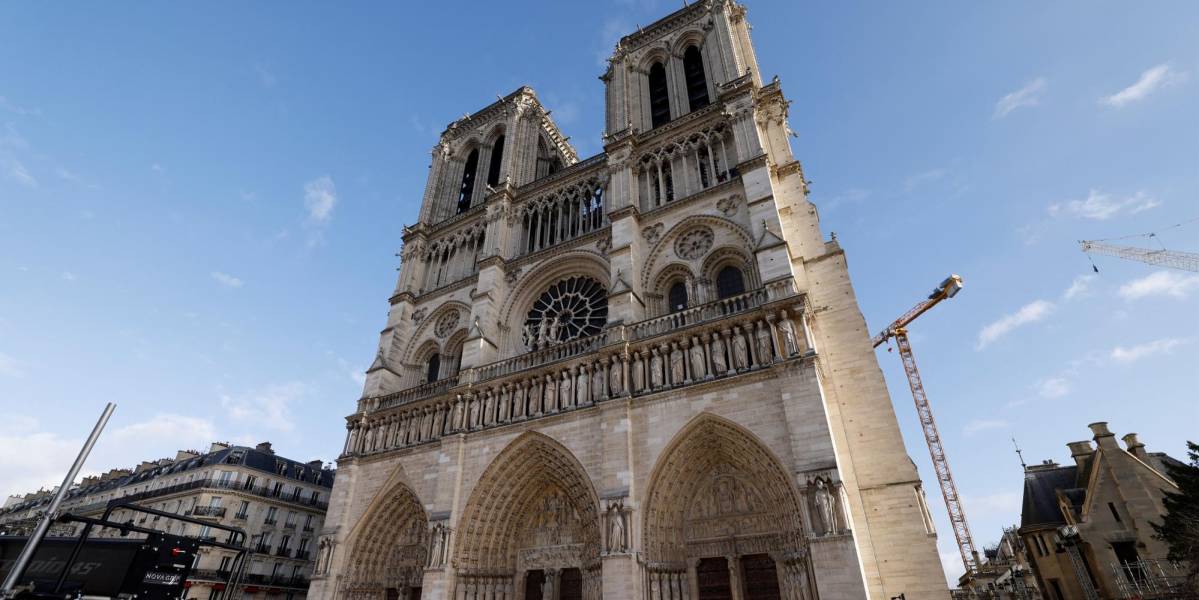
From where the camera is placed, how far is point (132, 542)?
621cm

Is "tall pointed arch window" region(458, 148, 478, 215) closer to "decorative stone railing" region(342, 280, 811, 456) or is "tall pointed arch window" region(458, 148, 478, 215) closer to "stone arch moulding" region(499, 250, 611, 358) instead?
"stone arch moulding" region(499, 250, 611, 358)

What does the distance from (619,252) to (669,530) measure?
7.18 meters

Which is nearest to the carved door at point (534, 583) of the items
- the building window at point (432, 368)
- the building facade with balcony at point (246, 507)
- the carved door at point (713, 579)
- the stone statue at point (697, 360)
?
the carved door at point (713, 579)

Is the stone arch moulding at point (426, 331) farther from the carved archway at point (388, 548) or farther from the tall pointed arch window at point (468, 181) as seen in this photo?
the tall pointed arch window at point (468, 181)

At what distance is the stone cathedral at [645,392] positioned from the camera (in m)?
10.7

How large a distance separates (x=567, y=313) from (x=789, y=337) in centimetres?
Answer: 714

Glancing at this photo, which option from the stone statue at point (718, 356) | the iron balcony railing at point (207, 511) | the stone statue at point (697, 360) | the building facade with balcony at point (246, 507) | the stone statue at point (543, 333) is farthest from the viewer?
the iron balcony railing at point (207, 511)

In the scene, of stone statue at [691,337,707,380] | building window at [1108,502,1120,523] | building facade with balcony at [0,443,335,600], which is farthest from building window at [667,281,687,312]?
building facade with balcony at [0,443,335,600]

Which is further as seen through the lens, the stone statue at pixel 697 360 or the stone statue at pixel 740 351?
the stone statue at pixel 697 360

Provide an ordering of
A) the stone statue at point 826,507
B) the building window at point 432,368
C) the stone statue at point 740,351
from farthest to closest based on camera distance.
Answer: the building window at point 432,368 < the stone statue at point 740,351 < the stone statue at point 826,507

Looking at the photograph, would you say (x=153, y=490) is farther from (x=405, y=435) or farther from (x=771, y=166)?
(x=771, y=166)

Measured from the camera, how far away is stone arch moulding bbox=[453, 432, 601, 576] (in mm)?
12891

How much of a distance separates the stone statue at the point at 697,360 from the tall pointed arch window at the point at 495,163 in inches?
534

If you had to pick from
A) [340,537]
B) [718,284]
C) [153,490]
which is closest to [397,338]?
[340,537]
